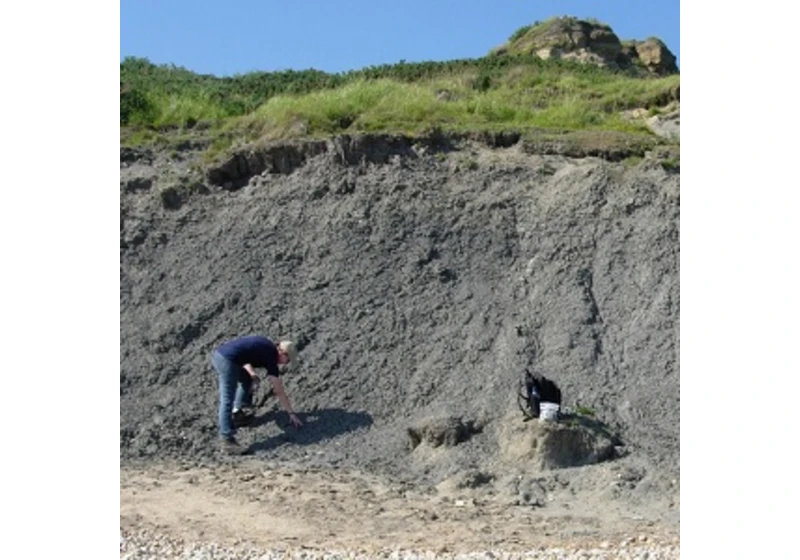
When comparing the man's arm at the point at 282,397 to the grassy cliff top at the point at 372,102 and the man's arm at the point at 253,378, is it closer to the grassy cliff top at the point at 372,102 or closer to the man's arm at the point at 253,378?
the man's arm at the point at 253,378

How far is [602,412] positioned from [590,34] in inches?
1050

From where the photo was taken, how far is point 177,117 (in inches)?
781

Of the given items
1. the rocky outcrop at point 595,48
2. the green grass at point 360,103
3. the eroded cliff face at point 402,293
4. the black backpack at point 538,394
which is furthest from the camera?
the rocky outcrop at point 595,48

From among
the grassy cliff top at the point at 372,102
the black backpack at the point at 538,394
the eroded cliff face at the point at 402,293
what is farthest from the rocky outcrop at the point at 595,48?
the black backpack at the point at 538,394

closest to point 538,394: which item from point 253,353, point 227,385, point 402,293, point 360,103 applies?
point 253,353

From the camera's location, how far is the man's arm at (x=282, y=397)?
11.1m

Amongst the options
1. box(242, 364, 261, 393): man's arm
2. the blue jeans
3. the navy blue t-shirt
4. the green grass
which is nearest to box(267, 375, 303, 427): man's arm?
the navy blue t-shirt

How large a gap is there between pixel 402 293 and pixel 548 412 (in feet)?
11.9

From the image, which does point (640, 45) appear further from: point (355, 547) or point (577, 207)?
point (355, 547)

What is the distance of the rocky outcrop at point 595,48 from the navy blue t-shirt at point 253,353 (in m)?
25.1

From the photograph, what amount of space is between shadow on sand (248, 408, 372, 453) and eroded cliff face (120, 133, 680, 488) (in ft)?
0.08

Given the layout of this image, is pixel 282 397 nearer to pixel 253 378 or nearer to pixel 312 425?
pixel 253 378

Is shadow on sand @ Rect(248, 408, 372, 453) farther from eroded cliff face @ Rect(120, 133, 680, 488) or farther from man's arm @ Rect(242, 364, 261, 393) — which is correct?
man's arm @ Rect(242, 364, 261, 393)

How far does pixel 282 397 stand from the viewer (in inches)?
441
